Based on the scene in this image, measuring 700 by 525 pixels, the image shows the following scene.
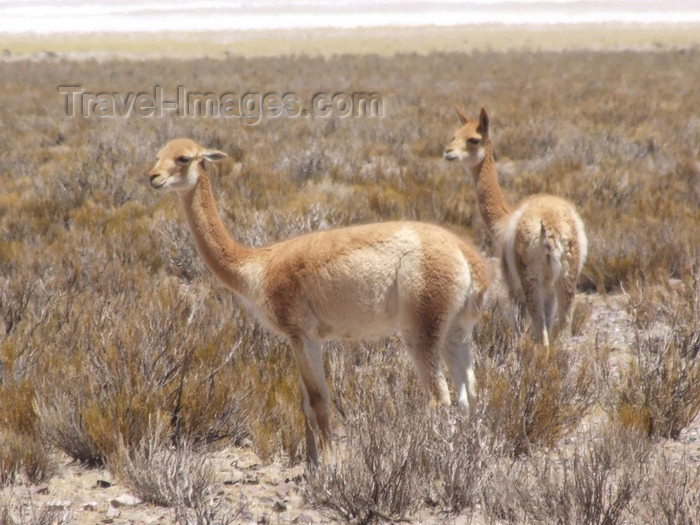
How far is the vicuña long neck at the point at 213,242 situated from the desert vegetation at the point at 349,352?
17.9 inches

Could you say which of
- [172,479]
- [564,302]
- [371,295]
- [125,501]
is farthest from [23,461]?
[564,302]

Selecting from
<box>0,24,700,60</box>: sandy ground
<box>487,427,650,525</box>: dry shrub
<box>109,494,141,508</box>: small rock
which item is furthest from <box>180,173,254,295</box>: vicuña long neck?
<box>0,24,700,60</box>: sandy ground

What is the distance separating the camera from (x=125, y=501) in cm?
332

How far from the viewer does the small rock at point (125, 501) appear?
130 inches

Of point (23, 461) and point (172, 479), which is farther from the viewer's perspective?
point (23, 461)

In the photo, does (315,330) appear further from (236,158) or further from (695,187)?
(236,158)

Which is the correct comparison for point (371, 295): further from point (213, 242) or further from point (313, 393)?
point (213, 242)

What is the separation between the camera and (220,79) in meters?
34.2

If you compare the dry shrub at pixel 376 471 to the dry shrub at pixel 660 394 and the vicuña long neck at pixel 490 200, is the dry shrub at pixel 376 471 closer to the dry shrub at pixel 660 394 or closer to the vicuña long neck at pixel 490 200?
the dry shrub at pixel 660 394

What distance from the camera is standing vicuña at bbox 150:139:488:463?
141 inches

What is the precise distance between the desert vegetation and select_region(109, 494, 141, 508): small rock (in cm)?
5

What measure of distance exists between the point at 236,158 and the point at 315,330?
10.4 metres

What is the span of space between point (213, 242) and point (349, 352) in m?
1.36

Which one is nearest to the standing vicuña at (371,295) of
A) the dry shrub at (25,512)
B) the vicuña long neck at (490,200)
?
the dry shrub at (25,512)
